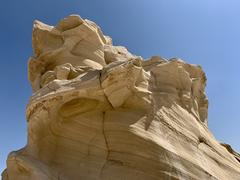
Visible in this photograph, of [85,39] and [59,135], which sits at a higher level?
[85,39]

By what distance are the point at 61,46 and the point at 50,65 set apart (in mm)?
818

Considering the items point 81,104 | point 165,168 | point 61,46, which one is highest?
point 61,46

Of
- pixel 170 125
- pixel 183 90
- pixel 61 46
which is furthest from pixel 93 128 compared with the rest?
pixel 61 46

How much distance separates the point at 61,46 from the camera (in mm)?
11414

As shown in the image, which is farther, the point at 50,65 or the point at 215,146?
the point at 50,65

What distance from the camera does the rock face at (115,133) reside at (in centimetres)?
729

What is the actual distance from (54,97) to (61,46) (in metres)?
4.27

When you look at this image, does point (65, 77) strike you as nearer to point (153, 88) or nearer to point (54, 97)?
point (54, 97)

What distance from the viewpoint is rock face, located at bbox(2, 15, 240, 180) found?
7.29 meters

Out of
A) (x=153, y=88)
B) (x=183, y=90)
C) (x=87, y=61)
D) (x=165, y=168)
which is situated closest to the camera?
(x=165, y=168)

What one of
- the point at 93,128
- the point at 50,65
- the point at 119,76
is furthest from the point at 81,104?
the point at 50,65

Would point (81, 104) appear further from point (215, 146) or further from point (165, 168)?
point (215, 146)

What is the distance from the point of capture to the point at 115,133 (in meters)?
7.71

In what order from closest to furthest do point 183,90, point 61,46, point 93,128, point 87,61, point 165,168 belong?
point 165,168, point 93,128, point 183,90, point 87,61, point 61,46
